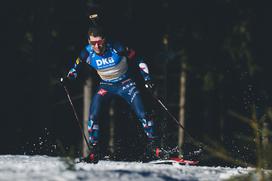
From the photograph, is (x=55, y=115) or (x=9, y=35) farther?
(x=55, y=115)

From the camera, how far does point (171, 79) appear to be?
2991cm

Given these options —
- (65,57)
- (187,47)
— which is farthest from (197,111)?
(65,57)

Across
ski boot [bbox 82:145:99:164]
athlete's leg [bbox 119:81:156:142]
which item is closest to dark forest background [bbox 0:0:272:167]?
athlete's leg [bbox 119:81:156:142]

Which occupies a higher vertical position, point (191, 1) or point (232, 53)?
point (191, 1)

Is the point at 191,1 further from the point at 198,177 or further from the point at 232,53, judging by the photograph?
the point at 198,177

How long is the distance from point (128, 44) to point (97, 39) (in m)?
10.5

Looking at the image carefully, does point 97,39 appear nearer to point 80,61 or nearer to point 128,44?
point 80,61

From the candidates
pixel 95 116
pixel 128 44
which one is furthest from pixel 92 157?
pixel 128 44

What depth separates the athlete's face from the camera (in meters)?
8.47

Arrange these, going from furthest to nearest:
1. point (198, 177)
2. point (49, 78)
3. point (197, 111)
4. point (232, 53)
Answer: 1. point (197, 111)
2. point (232, 53)
3. point (49, 78)
4. point (198, 177)

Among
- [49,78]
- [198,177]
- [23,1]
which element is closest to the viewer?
[198,177]

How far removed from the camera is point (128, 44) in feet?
62.0

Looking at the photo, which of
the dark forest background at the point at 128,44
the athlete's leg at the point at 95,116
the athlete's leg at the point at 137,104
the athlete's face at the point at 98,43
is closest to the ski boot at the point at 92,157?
the athlete's leg at the point at 95,116

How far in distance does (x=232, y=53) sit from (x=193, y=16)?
7.06ft
